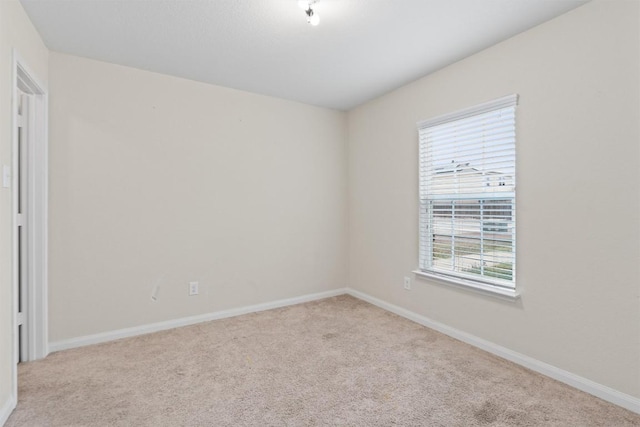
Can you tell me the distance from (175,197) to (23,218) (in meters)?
1.09

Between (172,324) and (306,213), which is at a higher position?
(306,213)

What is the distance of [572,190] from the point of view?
205cm

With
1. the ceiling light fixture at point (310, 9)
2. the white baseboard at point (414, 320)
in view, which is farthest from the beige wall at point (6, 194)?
the ceiling light fixture at point (310, 9)

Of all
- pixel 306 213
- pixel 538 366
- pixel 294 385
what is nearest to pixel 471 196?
pixel 538 366

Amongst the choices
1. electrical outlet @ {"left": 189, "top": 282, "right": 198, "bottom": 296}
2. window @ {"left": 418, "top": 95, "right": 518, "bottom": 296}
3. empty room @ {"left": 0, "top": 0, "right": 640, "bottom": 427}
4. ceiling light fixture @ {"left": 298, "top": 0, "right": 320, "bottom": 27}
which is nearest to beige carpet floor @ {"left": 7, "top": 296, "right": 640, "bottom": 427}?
empty room @ {"left": 0, "top": 0, "right": 640, "bottom": 427}

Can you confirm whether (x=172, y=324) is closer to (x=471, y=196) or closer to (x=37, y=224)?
(x=37, y=224)

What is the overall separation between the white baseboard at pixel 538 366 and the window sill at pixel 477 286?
15.5 inches

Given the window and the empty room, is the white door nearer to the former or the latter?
the empty room

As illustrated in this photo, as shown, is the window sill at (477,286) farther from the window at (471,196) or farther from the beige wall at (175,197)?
the beige wall at (175,197)

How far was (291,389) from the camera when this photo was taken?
2.01 meters

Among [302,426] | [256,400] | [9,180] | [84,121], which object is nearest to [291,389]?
[256,400]

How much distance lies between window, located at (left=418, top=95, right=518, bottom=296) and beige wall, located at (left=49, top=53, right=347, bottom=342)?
4.51 feet

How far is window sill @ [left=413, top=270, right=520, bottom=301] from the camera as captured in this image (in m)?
2.36

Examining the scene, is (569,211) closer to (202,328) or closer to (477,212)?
(477,212)
